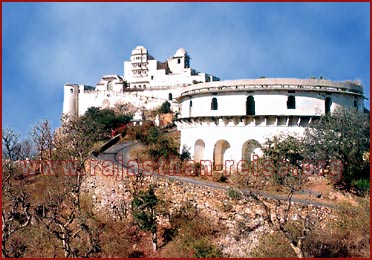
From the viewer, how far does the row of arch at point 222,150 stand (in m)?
29.9

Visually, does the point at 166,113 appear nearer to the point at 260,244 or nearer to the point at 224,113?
the point at 224,113

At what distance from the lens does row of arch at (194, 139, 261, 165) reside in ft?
98.2

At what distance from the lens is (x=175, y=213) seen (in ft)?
73.4

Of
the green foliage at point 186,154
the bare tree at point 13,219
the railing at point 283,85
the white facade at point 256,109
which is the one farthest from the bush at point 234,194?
the green foliage at point 186,154

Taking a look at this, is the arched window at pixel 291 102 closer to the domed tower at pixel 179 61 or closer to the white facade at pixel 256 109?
the white facade at pixel 256 109

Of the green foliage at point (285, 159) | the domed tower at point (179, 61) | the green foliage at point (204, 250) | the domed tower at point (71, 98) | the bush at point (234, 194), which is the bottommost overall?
the green foliage at point (204, 250)

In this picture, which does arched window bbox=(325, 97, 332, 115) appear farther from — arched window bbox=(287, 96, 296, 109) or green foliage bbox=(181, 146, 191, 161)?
green foliage bbox=(181, 146, 191, 161)

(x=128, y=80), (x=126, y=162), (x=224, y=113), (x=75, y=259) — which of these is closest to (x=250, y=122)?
(x=224, y=113)

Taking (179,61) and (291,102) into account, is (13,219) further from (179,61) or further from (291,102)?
(179,61)

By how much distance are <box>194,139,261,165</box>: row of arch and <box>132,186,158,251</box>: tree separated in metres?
9.63

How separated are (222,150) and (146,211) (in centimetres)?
1124

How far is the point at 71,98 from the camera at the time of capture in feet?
223

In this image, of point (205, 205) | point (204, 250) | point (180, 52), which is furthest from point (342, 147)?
point (180, 52)

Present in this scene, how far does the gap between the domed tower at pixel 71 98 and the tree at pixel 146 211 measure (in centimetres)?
4800
